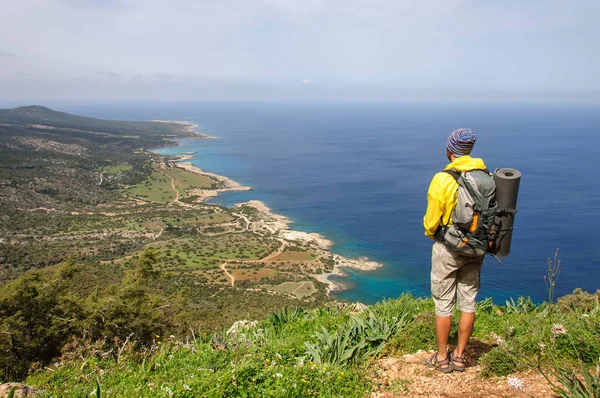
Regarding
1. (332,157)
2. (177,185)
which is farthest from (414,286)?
(332,157)

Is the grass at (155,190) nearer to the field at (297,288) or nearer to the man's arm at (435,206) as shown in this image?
the field at (297,288)

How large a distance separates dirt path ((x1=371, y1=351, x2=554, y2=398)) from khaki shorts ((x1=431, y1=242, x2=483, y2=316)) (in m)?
0.52

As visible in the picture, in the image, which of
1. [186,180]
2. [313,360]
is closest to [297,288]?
[313,360]

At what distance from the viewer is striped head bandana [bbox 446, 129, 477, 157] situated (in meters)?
3.21

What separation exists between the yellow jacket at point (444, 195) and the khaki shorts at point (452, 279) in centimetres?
24

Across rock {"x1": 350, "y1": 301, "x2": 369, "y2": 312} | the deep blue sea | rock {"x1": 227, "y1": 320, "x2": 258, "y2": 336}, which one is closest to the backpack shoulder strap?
rock {"x1": 227, "y1": 320, "x2": 258, "y2": 336}

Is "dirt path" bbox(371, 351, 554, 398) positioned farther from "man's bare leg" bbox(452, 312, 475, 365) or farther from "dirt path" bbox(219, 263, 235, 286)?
"dirt path" bbox(219, 263, 235, 286)

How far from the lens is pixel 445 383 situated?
10.6 feet

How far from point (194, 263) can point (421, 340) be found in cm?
3296

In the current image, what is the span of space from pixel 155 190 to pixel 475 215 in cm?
6716

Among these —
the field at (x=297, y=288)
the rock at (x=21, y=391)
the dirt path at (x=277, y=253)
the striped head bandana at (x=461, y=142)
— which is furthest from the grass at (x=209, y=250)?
the striped head bandana at (x=461, y=142)

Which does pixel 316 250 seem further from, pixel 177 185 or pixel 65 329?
pixel 177 185

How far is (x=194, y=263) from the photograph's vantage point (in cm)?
3500

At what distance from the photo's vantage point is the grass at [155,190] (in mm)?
60981
